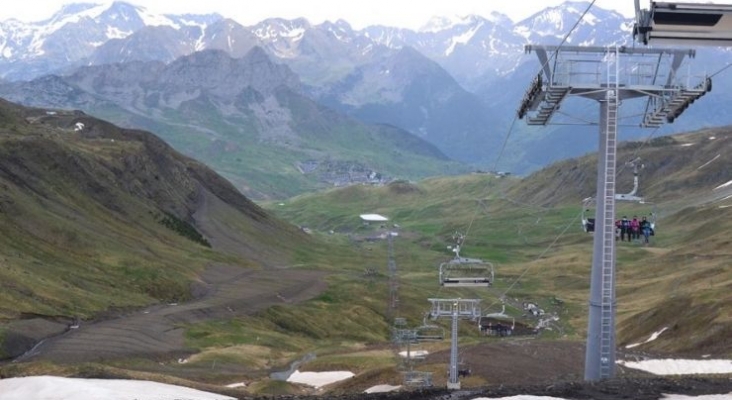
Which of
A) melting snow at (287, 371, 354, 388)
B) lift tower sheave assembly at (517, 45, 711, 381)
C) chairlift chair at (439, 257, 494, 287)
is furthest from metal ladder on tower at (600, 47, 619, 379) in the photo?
melting snow at (287, 371, 354, 388)

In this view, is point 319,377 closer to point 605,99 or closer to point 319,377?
point 319,377

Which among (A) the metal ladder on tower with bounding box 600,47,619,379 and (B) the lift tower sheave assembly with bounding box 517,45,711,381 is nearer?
(A) the metal ladder on tower with bounding box 600,47,619,379

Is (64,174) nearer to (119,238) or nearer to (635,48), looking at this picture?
(119,238)

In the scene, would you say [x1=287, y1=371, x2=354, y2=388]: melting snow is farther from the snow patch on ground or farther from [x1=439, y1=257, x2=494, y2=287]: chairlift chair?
[x1=439, y1=257, x2=494, y2=287]: chairlift chair

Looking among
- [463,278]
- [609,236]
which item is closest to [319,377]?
[463,278]

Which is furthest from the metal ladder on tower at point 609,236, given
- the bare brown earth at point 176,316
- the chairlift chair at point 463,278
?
the bare brown earth at point 176,316

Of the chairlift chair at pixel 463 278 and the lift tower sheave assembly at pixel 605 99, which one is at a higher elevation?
the lift tower sheave assembly at pixel 605 99

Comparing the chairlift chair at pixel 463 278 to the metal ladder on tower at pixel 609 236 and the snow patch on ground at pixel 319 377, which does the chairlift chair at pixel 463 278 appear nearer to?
the metal ladder on tower at pixel 609 236

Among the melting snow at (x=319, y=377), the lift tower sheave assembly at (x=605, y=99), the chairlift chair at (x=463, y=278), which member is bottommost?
the melting snow at (x=319, y=377)
